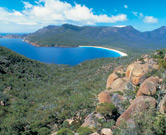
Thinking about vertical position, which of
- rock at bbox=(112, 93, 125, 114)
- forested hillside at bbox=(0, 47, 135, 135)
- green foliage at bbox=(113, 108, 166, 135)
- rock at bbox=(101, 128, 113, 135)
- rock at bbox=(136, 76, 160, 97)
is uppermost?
rock at bbox=(136, 76, 160, 97)

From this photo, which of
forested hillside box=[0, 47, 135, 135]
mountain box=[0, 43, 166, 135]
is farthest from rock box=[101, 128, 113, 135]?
forested hillside box=[0, 47, 135, 135]

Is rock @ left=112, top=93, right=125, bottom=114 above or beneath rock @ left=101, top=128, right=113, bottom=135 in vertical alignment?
above

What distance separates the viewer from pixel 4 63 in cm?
5759

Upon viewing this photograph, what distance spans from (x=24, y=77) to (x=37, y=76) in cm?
848

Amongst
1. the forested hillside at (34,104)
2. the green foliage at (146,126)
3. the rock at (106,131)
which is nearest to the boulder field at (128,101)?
the rock at (106,131)

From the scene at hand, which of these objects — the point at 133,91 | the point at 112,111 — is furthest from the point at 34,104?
the point at 133,91

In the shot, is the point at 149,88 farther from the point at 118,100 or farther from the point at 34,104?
the point at 34,104

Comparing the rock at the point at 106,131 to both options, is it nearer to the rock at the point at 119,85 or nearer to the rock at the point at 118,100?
the rock at the point at 118,100

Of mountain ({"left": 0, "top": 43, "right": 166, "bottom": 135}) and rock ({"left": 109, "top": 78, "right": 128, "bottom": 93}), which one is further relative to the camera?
rock ({"left": 109, "top": 78, "right": 128, "bottom": 93})

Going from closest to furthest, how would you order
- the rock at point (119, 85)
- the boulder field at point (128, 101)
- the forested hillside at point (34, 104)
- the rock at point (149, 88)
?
the boulder field at point (128, 101)
the rock at point (149, 88)
the forested hillside at point (34, 104)
the rock at point (119, 85)

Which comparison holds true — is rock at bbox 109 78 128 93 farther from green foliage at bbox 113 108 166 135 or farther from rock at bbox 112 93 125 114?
green foliage at bbox 113 108 166 135

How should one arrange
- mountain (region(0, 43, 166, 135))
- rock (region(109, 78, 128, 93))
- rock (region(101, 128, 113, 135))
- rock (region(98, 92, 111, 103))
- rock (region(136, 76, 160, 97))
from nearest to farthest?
mountain (region(0, 43, 166, 135))
rock (region(101, 128, 113, 135))
rock (region(136, 76, 160, 97))
rock (region(98, 92, 111, 103))
rock (region(109, 78, 128, 93))

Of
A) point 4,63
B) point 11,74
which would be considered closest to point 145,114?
point 11,74

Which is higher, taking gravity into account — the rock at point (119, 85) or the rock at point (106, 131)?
the rock at point (119, 85)
